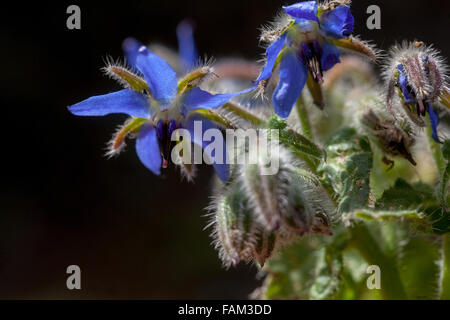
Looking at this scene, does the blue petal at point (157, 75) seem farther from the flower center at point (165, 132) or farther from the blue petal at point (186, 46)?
the blue petal at point (186, 46)

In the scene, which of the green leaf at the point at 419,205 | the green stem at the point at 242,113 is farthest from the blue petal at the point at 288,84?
the green leaf at the point at 419,205

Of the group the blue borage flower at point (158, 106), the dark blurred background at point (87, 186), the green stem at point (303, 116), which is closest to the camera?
the blue borage flower at point (158, 106)

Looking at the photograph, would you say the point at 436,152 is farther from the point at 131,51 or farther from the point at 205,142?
the point at 131,51

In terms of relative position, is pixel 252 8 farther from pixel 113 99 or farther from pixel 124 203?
pixel 113 99

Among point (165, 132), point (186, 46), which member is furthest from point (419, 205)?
point (186, 46)

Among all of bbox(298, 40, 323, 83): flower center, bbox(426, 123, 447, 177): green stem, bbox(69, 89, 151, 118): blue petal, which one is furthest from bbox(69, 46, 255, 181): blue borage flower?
bbox(426, 123, 447, 177): green stem

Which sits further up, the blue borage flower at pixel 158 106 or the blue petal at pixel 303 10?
the blue petal at pixel 303 10

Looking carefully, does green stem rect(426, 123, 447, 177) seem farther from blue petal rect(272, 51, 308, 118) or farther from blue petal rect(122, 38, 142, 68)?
blue petal rect(122, 38, 142, 68)
